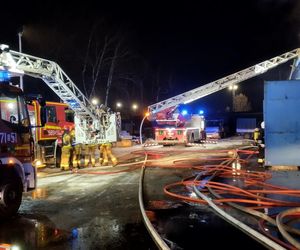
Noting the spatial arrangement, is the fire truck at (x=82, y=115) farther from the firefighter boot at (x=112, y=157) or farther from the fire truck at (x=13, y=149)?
the fire truck at (x=13, y=149)

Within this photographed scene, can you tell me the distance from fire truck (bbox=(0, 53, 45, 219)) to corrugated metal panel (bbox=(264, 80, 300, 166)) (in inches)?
274

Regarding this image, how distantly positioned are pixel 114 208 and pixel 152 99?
43.8 m

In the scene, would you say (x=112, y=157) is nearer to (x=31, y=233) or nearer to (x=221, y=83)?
(x=31, y=233)

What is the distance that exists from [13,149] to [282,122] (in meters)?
7.90

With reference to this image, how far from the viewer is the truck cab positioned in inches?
276

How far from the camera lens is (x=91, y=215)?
291 inches

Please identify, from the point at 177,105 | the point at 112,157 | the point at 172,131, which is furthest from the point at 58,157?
the point at 177,105

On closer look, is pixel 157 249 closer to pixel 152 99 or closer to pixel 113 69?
pixel 113 69

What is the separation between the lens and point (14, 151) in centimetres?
730

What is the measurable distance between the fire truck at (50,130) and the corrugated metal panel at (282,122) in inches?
282

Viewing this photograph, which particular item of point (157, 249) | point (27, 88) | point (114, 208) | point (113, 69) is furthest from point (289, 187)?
point (27, 88)

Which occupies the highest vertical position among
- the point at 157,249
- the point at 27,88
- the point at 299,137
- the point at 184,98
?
the point at 27,88

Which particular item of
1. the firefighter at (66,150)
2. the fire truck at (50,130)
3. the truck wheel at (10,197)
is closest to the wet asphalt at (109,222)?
the truck wheel at (10,197)

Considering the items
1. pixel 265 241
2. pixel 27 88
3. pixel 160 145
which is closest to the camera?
→ pixel 265 241
